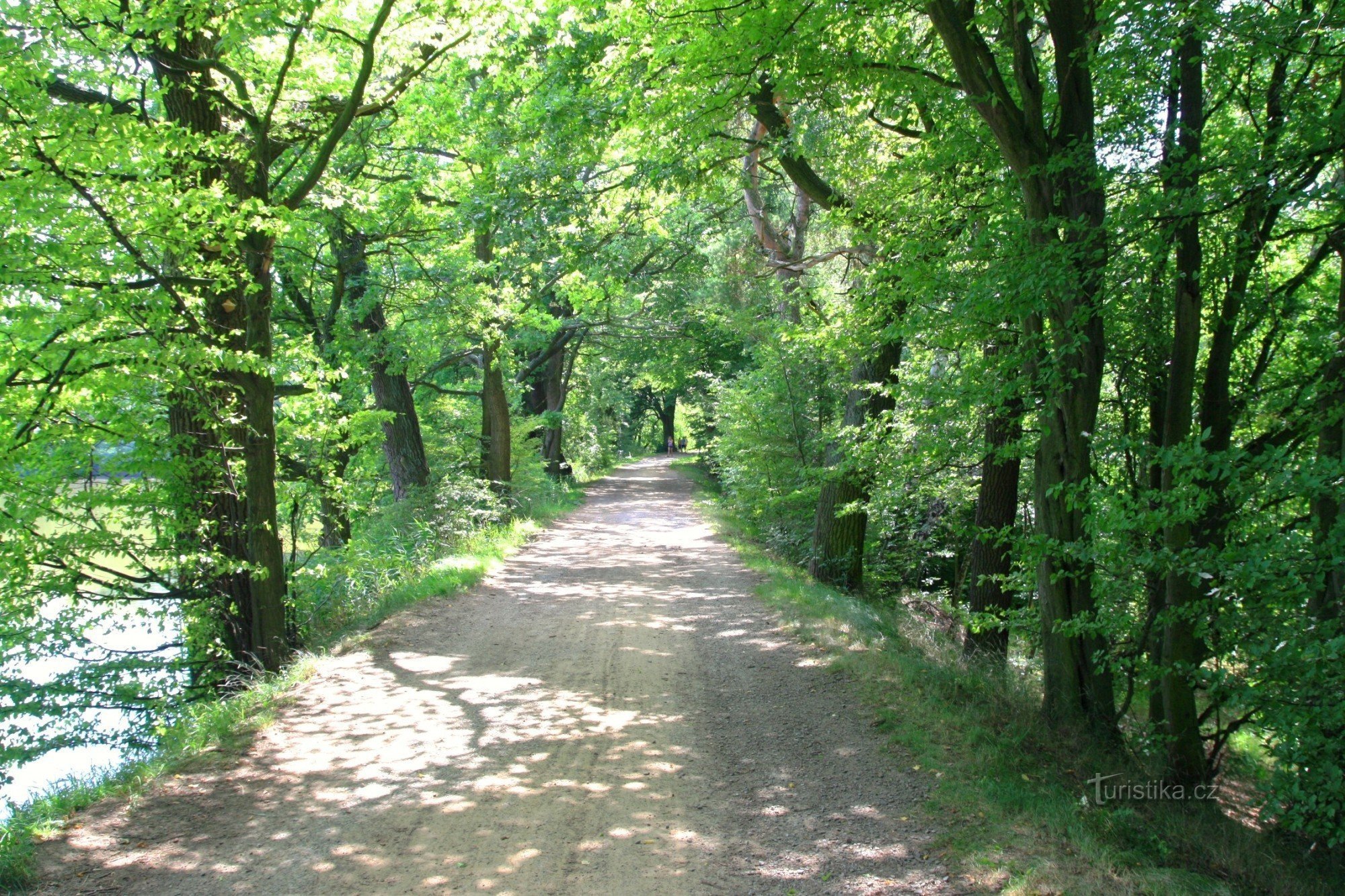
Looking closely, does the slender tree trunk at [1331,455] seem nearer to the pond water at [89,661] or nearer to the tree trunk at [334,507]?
the pond water at [89,661]

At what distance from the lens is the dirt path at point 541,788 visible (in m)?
4.04

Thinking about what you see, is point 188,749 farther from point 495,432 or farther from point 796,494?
point 495,432

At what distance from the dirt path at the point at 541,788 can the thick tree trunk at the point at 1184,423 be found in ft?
6.09

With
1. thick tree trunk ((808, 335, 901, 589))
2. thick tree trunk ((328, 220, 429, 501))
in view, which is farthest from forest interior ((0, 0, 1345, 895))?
thick tree trunk ((328, 220, 429, 501))

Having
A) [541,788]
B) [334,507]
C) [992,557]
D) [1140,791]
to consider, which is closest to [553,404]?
[334,507]

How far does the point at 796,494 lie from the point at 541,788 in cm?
772

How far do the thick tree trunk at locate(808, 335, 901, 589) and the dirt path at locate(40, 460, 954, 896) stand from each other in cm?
420

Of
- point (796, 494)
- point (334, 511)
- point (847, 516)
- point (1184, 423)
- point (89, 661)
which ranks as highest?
point (1184, 423)

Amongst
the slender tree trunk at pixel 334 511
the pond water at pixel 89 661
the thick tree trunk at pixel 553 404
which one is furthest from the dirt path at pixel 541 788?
the thick tree trunk at pixel 553 404

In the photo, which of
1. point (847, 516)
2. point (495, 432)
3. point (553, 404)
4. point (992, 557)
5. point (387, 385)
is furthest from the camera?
point (553, 404)

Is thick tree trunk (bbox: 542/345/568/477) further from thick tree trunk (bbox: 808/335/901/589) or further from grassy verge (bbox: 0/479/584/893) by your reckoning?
grassy verge (bbox: 0/479/584/893)

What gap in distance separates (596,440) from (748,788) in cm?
3532

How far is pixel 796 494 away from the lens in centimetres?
1214

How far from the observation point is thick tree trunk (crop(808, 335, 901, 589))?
11.6 m
